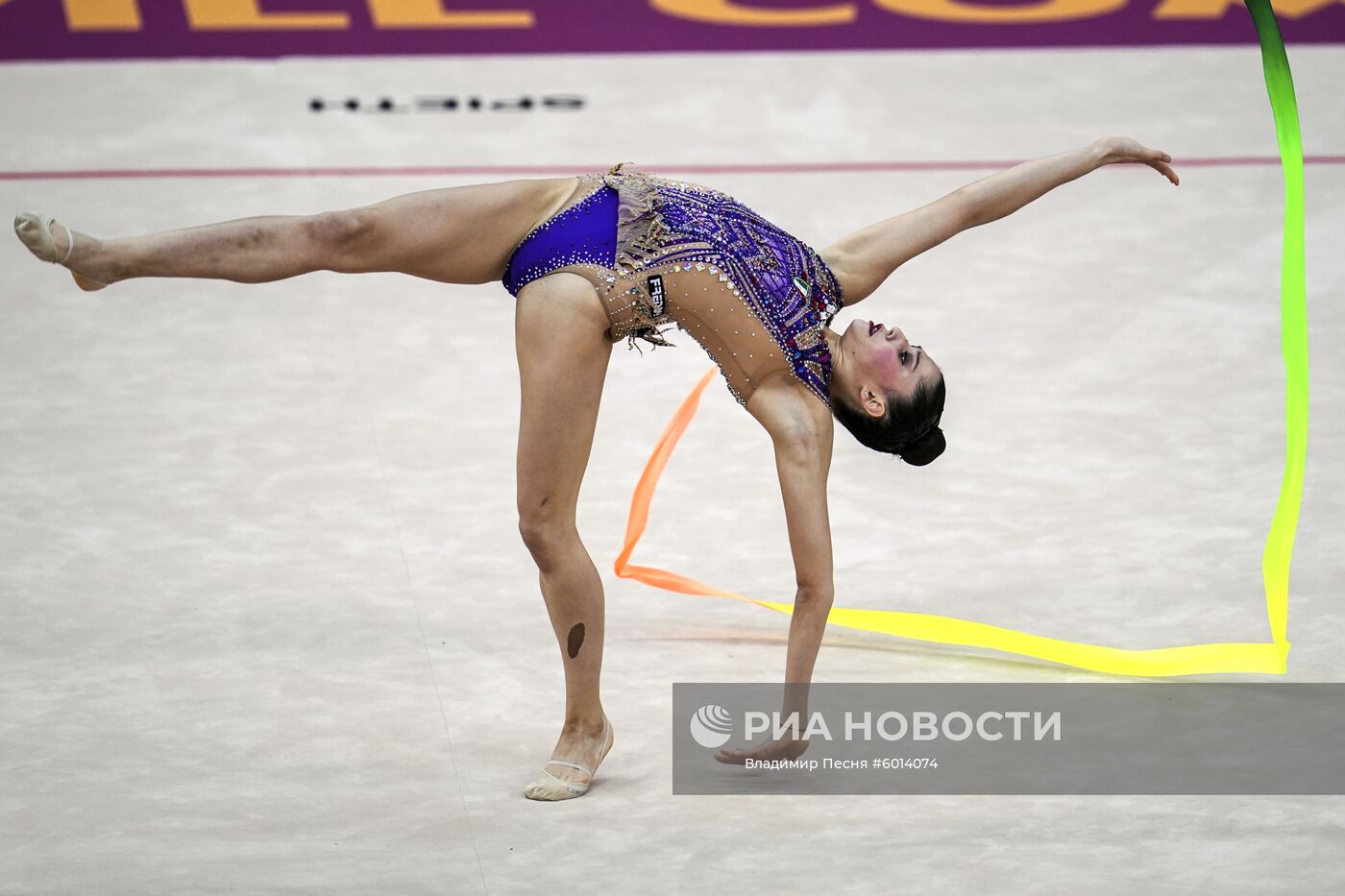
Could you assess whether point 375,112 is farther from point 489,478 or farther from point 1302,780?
point 1302,780

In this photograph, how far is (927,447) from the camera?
3768 millimetres

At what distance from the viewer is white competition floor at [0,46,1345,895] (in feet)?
11.3

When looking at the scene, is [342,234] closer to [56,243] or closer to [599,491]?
[56,243]

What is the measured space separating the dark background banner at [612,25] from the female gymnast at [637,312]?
4982mm

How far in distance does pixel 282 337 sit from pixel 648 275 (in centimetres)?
289

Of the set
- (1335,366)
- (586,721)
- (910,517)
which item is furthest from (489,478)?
(1335,366)

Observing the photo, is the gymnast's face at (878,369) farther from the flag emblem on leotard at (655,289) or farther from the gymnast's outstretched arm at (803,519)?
the flag emblem on leotard at (655,289)

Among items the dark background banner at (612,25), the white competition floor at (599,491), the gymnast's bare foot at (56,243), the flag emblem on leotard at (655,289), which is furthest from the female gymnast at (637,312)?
the dark background banner at (612,25)

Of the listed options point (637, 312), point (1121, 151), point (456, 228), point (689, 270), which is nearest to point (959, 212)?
point (1121, 151)

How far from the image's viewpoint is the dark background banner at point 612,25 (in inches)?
327

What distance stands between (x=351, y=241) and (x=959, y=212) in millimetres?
1246

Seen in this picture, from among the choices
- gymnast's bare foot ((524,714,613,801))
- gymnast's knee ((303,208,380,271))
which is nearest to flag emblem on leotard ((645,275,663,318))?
gymnast's knee ((303,208,380,271))

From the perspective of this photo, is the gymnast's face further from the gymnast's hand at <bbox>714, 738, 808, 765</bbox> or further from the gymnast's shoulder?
the gymnast's hand at <bbox>714, 738, 808, 765</bbox>

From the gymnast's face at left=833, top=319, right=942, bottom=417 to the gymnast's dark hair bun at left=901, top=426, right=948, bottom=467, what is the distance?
0.42 ft
